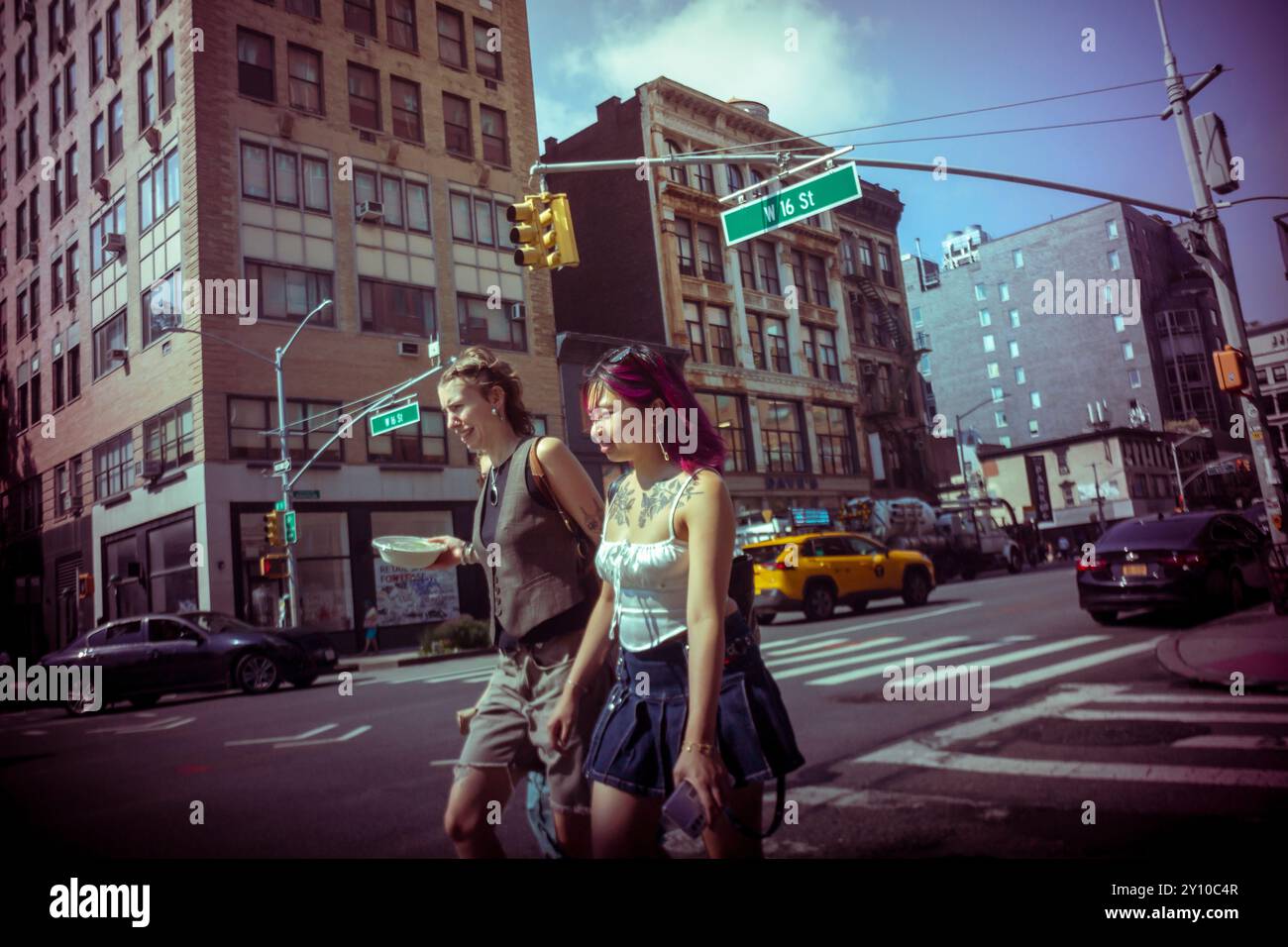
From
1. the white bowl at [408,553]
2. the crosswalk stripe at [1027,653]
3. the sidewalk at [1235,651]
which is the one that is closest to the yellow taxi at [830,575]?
the crosswalk stripe at [1027,653]

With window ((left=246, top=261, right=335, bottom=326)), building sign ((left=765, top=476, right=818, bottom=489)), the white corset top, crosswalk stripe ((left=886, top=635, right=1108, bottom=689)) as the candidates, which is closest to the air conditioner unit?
window ((left=246, top=261, right=335, bottom=326))

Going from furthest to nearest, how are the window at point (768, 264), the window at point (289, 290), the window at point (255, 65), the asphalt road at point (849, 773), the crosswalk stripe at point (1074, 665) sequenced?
the window at point (768, 264)
the crosswalk stripe at point (1074, 665)
the window at point (289, 290)
the window at point (255, 65)
the asphalt road at point (849, 773)

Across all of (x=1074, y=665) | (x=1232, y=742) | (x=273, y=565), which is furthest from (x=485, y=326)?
(x=273, y=565)

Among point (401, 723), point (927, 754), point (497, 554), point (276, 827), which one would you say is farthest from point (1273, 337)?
point (401, 723)

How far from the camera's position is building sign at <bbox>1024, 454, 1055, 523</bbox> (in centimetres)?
625

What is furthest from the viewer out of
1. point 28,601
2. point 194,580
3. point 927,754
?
point 194,580

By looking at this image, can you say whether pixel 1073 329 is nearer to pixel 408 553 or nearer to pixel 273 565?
pixel 408 553

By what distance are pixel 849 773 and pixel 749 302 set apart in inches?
179

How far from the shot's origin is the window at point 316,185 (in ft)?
14.9

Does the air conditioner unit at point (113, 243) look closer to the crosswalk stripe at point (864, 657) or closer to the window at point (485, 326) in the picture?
the window at point (485, 326)

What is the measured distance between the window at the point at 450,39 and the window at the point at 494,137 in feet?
1.13
